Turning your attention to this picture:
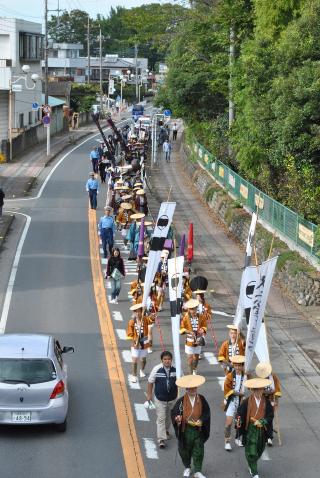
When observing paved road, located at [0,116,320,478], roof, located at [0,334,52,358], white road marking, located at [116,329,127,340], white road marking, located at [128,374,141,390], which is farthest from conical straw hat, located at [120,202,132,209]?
roof, located at [0,334,52,358]

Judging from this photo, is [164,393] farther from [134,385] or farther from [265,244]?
[265,244]

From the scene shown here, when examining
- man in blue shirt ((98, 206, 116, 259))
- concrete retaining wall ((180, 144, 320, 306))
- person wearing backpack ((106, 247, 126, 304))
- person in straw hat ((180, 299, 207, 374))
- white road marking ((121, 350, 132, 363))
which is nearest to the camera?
person in straw hat ((180, 299, 207, 374))

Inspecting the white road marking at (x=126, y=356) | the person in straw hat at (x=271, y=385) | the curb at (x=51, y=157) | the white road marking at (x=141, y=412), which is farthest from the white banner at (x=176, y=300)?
the curb at (x=51, y=157)

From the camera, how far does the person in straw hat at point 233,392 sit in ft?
51.6

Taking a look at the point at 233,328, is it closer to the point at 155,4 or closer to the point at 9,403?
the point at 9,403

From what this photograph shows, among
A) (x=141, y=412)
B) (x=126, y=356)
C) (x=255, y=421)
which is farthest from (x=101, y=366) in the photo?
(x=255, y=421)

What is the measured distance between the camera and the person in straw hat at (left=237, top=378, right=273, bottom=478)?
563 inches

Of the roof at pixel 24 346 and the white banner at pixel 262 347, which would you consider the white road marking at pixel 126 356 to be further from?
the white banner at pixel 262 347

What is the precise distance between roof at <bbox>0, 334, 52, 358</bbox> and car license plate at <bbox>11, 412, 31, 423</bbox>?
36.5 inches

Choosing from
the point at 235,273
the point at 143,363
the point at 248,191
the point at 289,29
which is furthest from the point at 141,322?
the point at 248,191

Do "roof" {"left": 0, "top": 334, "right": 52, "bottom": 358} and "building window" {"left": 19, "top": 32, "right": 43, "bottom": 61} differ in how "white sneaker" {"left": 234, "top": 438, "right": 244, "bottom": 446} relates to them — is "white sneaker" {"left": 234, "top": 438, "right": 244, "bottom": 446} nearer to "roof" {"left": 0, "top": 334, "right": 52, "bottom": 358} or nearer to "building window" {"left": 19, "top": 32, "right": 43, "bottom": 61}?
"roof" {"left": 0, "top": 334, "right": 52, "bottom": 358}

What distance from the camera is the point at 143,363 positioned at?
19422mm

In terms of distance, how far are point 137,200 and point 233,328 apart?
16.7 metres

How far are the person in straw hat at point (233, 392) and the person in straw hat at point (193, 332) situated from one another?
3031 mm
